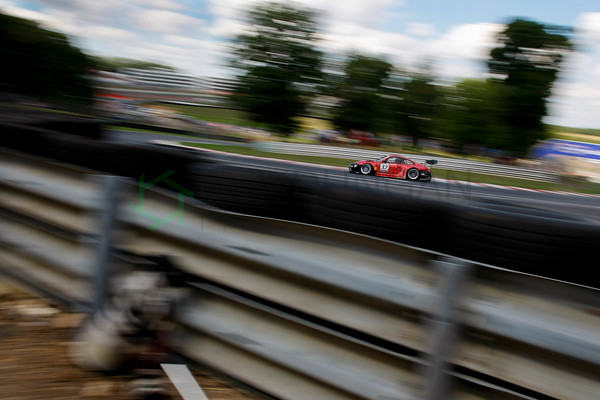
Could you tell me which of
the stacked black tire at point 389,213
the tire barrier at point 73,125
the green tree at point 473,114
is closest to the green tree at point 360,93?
the green tree at point 473,114

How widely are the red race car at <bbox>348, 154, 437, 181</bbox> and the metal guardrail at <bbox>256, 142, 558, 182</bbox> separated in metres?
0.03

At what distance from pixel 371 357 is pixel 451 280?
0.42 meters

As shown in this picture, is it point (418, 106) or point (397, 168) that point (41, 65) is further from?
point (397, 168)

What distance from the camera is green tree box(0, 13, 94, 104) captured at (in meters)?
3.92

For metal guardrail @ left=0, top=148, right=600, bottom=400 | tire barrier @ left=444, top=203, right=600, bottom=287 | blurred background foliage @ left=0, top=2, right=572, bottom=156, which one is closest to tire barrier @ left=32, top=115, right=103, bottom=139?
blurred background foliage @ left=0, top=2, right=572, bottom=156

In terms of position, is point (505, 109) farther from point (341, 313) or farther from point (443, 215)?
point (341, 313)

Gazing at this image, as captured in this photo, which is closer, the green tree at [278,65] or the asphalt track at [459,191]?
the asphalt track at [459,191]

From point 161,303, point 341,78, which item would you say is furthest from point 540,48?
point 161,303

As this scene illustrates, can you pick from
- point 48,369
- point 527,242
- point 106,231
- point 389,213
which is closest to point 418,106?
point 389,213

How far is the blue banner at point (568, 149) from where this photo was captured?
7.08ft

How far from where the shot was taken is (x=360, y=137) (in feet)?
8.00

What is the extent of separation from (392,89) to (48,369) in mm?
2170

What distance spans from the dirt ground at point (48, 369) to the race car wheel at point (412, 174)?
120cm

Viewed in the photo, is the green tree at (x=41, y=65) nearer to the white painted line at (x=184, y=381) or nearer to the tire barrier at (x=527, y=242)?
the white painted line at (x=184, y=381)
